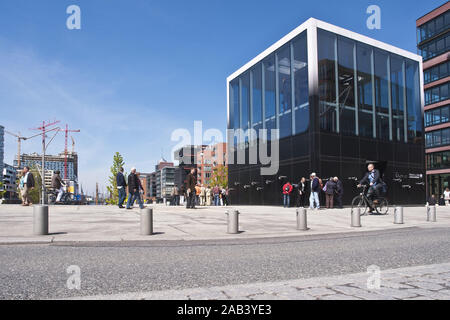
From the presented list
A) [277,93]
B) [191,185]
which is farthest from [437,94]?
[191,185]

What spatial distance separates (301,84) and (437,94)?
3496 centimetres

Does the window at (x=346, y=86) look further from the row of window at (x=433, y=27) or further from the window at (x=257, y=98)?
the row of window at (x=433, y=27)

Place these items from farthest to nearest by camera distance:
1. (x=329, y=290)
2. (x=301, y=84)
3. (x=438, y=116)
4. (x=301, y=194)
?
(x=438, y=116)
(x=301, y=84)
(x=301, y=194)
(x=329, y=290)

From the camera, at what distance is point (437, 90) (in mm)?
50406

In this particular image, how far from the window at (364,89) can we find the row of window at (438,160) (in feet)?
94.5

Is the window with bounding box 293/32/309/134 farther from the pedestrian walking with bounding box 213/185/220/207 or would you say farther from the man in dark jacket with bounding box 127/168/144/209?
the man in dark jacket with bounding box 127/168/144/209

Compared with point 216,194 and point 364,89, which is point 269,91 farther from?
point 216,194

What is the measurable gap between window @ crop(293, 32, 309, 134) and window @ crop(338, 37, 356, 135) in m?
2.39

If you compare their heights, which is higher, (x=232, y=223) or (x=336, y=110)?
(x=336, y=110)

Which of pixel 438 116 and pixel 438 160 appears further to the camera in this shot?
pixel 438 116

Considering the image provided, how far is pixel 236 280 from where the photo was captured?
403 centimetres

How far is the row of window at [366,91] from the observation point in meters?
24.5
